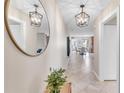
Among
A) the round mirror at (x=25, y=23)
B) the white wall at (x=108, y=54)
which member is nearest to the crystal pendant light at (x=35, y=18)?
the round mirror at (x=25, y=23)

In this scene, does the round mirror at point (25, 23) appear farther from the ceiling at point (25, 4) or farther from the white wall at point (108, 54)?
the white wall at point (108, 54)

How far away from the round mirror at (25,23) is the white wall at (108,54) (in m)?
3.84

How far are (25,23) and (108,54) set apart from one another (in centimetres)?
468

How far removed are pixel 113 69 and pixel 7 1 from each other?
5360 mm

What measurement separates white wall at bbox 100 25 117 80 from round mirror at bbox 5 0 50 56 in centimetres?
384

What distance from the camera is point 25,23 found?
62.4 inches

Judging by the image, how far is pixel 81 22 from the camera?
4184 millimetres

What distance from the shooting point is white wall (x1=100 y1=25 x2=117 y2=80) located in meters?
5.66

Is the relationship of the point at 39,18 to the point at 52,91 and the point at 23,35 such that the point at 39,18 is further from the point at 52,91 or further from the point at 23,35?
the point at 52,91

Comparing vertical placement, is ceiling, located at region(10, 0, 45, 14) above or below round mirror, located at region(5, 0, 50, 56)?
above

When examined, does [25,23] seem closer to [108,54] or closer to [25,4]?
[25,4]

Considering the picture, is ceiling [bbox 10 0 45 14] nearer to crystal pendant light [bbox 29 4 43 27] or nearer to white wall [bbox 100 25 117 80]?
crystal pendant light [bbox 29 4 43 27]

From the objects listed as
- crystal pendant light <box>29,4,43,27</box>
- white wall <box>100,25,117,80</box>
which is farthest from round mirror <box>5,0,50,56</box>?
white wall <box>100,25,117,80</box>

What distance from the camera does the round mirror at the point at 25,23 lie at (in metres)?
1.23
